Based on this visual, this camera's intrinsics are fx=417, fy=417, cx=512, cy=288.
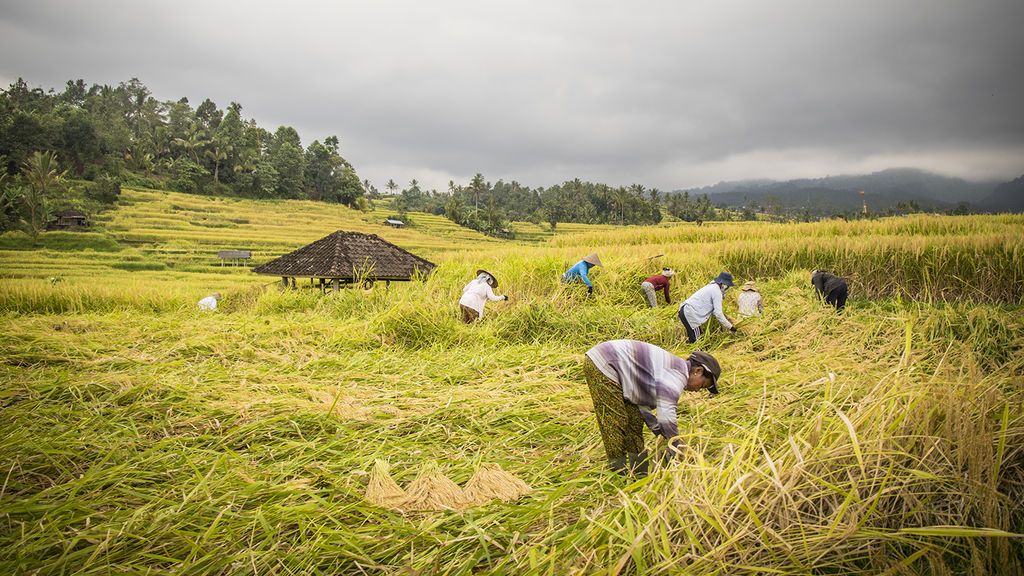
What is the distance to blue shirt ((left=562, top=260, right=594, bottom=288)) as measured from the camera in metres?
6.42

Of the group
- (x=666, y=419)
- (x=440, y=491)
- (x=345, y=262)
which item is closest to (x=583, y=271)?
(x=666, y=419)

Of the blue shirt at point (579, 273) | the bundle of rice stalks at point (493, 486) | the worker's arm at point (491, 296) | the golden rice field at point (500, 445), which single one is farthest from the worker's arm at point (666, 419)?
the blue shirt at point (579, 273)

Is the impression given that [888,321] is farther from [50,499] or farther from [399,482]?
[50,499]

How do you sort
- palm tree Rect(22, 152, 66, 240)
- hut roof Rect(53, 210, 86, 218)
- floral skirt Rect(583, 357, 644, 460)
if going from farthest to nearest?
hut roof Rect(53, 210, 86, 218), palm tree Rect(22, 152, 66, 240), floral skirt Rect(583, 357, 644, 460)

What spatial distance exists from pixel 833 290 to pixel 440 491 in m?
5.73

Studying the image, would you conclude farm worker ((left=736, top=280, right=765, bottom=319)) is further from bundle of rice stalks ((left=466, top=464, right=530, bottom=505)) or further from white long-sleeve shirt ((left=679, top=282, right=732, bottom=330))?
bundle of rice stalks ((left=466, top=464, right=530, bottom=505))

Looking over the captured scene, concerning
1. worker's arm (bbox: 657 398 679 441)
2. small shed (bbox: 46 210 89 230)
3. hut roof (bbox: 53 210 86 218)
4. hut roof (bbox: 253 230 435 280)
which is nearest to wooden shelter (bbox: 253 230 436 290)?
hut roof (bbox: 253 230 435 280)

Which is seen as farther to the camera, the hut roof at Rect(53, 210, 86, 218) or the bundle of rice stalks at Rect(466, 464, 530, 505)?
the hut roof at Rect(53, 210, 86, 218)

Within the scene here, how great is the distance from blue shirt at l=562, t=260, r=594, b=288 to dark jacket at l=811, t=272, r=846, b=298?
3021 millimetres

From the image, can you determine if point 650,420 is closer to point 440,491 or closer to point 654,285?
point 440,491

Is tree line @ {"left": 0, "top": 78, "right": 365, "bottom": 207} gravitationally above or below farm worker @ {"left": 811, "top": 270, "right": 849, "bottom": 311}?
above

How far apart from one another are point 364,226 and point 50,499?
42392mm

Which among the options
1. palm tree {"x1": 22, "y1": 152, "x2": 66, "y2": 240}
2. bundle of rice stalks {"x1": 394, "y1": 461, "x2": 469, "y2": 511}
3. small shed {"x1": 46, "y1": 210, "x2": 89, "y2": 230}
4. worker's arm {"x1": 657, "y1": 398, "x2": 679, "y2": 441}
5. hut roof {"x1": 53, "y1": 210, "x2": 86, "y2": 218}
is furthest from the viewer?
hut roof {"x1": 53, "y1": 210, "x2": 86, "y2": 218}

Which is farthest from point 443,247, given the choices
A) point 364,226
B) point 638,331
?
point 638,331
